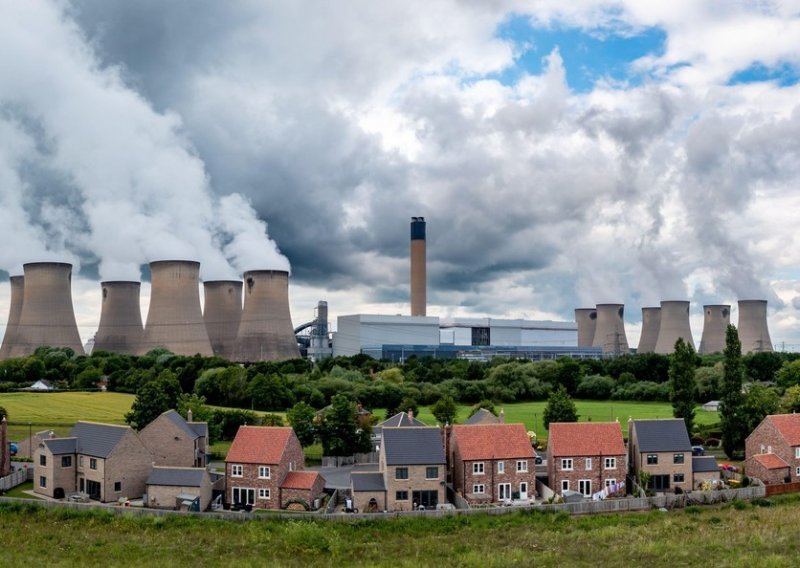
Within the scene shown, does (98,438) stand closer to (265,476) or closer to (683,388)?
(265,476)

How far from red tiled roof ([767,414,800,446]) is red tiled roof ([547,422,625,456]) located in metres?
8.68

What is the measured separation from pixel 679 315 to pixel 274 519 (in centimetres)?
9931

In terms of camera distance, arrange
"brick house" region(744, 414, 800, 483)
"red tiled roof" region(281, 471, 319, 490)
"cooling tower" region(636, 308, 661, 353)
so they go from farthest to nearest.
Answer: "cooling tower" region(636, 308, 661, 353), "brick house" region(744, 414, 800, 483), "red tiled roof" region(281, 471, 319, 490)

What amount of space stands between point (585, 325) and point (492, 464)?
122m

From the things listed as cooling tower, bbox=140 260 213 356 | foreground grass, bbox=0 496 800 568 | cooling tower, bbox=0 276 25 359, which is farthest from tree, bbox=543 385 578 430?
cooling tower, bbox=0 276 25 359

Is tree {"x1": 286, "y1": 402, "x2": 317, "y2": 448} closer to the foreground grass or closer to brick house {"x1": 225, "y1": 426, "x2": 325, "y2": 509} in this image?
brick house {"x1": 225, "y1": 426, "x2": 325, "y2": 509}

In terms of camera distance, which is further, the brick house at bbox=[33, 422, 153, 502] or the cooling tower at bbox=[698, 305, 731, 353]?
the cooling tower at bbox=[698, 305, 731, 353]

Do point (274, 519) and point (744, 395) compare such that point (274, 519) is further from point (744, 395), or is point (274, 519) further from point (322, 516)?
point (744, 395)

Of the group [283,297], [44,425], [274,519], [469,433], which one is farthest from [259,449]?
[283,297]

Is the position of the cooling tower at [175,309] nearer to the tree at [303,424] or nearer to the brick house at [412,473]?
the tree at [303,424]

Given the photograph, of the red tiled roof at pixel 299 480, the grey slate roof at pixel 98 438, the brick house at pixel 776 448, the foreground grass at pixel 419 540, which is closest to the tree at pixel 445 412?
the red tiled roof at pixel 299 480

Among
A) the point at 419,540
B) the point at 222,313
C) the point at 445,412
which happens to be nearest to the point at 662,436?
the point at 419,540

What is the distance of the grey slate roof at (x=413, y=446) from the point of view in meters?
37.3

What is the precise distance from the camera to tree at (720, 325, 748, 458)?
47031 millimetres
